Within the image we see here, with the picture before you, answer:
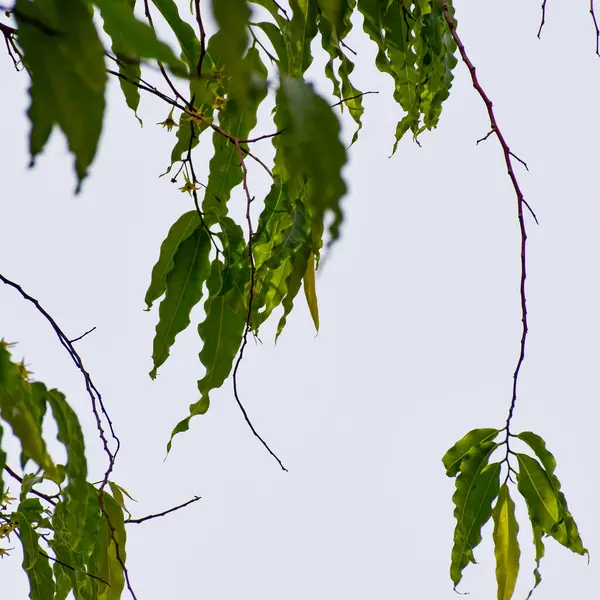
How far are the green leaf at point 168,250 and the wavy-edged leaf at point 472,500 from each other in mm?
367

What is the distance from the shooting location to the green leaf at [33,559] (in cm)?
77

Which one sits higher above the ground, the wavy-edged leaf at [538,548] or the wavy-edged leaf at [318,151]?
the wavy-edged leaf at [538,548]

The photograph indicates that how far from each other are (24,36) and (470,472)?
79cm

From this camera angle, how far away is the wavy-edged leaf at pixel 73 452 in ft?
1.66

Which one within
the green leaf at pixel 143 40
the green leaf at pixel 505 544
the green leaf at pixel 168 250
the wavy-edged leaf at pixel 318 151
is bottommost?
the wavy-edged leaf at pixel 318 151

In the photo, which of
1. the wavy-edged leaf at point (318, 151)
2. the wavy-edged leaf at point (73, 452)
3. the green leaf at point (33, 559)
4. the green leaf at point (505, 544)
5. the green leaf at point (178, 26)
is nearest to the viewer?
the wavy-edged leaf at point (318, 151)

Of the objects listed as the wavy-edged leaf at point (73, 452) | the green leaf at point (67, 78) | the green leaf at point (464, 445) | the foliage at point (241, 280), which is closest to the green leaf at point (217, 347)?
the foliage at point (241, 280)

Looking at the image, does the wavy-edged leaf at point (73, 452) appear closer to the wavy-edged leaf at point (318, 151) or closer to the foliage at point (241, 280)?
the foliage at point (241, 280)

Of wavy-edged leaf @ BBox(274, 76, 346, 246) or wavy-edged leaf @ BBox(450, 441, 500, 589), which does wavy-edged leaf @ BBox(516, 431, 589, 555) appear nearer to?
wavy-edged leaf @ BBox(450, 441, 500, 589)

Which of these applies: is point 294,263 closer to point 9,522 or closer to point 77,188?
point 9,522

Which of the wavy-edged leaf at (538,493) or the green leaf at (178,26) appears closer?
the green leaf at (178,26)

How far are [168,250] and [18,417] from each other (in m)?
0.43

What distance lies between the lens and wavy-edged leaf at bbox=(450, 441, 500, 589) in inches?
36.2

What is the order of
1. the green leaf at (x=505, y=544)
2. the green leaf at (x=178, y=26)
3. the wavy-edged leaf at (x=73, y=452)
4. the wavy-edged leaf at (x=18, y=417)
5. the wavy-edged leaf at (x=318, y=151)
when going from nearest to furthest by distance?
the wavy-edged leaf at (x=318, y=151), the wavy-edged leaf at (x=18, y=417), the wavy-edged leaf at (x=73, y=452), the green leaf at (x=178, y=26), the green leaf at (x=505, y=544)
